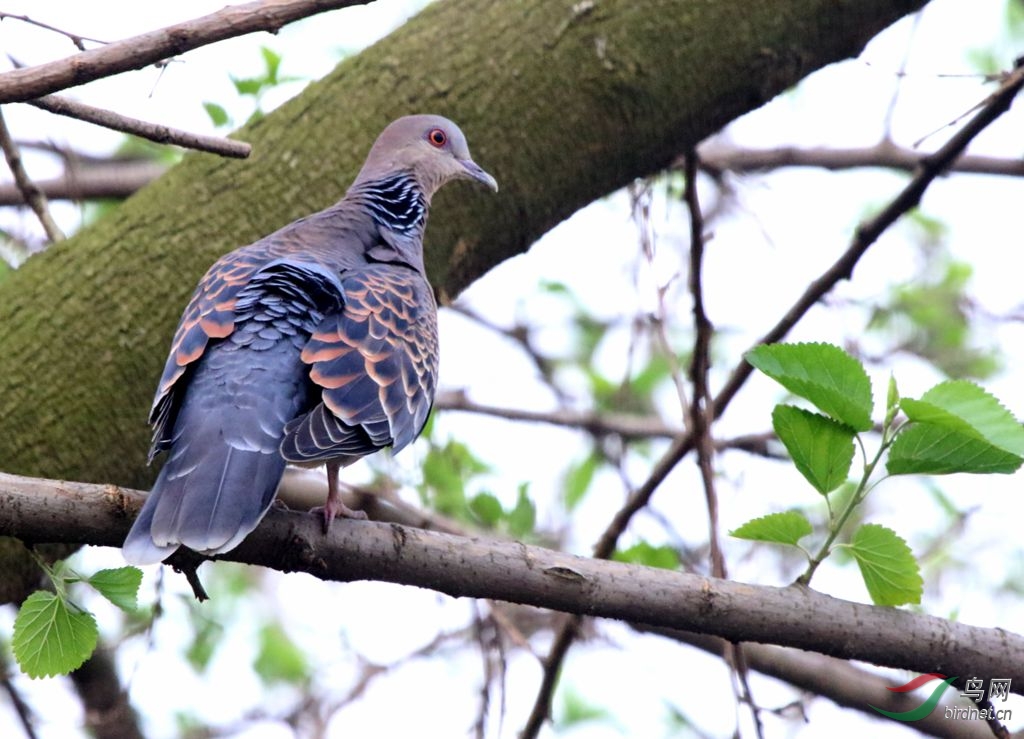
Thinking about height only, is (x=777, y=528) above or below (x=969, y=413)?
below

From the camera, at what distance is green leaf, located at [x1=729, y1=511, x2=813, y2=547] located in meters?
2.62

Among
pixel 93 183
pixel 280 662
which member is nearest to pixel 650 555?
pixel 93 183

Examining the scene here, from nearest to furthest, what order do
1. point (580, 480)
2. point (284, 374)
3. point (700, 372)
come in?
point (284, 374), point (700, 372), point (580, 480)

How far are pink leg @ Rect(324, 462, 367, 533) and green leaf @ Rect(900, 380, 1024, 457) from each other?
1197 millimetres

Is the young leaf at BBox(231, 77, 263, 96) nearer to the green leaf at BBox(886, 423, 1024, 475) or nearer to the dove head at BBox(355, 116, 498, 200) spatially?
the dove head at BBox(355, 116, 498, 200)

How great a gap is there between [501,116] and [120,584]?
190 centimetres

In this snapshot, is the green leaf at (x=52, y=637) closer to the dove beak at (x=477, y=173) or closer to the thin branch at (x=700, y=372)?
the thin branch at (x=700, y=372)

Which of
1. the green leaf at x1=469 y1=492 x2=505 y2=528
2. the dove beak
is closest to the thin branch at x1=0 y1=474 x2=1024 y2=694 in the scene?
the dove beak

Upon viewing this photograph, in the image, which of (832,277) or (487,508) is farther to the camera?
(487,508)

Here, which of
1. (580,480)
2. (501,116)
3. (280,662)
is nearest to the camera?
(501,116)

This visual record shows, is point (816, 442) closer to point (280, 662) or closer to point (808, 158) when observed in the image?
point (808, 158)

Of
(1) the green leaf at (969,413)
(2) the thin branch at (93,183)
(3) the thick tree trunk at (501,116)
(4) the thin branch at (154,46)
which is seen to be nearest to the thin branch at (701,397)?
(3) the thick tree trunk at (501,116)

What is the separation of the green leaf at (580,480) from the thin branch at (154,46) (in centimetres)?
308

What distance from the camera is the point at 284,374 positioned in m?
2.99
